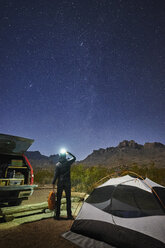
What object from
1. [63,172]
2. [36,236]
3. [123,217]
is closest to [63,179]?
[63,172]

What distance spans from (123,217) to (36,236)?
2.12 m

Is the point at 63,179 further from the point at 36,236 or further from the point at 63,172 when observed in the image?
the point at 36,236

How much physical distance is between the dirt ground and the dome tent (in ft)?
0.95

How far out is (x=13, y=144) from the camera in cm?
554

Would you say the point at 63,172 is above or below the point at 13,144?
below

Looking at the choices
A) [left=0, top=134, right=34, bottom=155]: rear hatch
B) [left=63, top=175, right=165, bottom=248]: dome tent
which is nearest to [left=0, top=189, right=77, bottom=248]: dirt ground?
[left=63, top=175, right=165, bottom=248]: dome tent

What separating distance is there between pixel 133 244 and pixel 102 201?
119 cm

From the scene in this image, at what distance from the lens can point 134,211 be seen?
152 inches

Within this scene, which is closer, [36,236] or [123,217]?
[123,217]

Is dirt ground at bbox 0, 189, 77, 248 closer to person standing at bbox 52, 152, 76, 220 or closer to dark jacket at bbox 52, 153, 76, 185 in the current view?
person standing at bbox 52, 152, 76, 220

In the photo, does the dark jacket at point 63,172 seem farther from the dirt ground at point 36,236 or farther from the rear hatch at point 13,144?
the rear hatch at point 13,144

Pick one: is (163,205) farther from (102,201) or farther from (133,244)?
(102,201)

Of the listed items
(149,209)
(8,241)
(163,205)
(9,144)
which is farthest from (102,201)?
(9,144)

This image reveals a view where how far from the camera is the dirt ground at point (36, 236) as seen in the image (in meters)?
3.32
